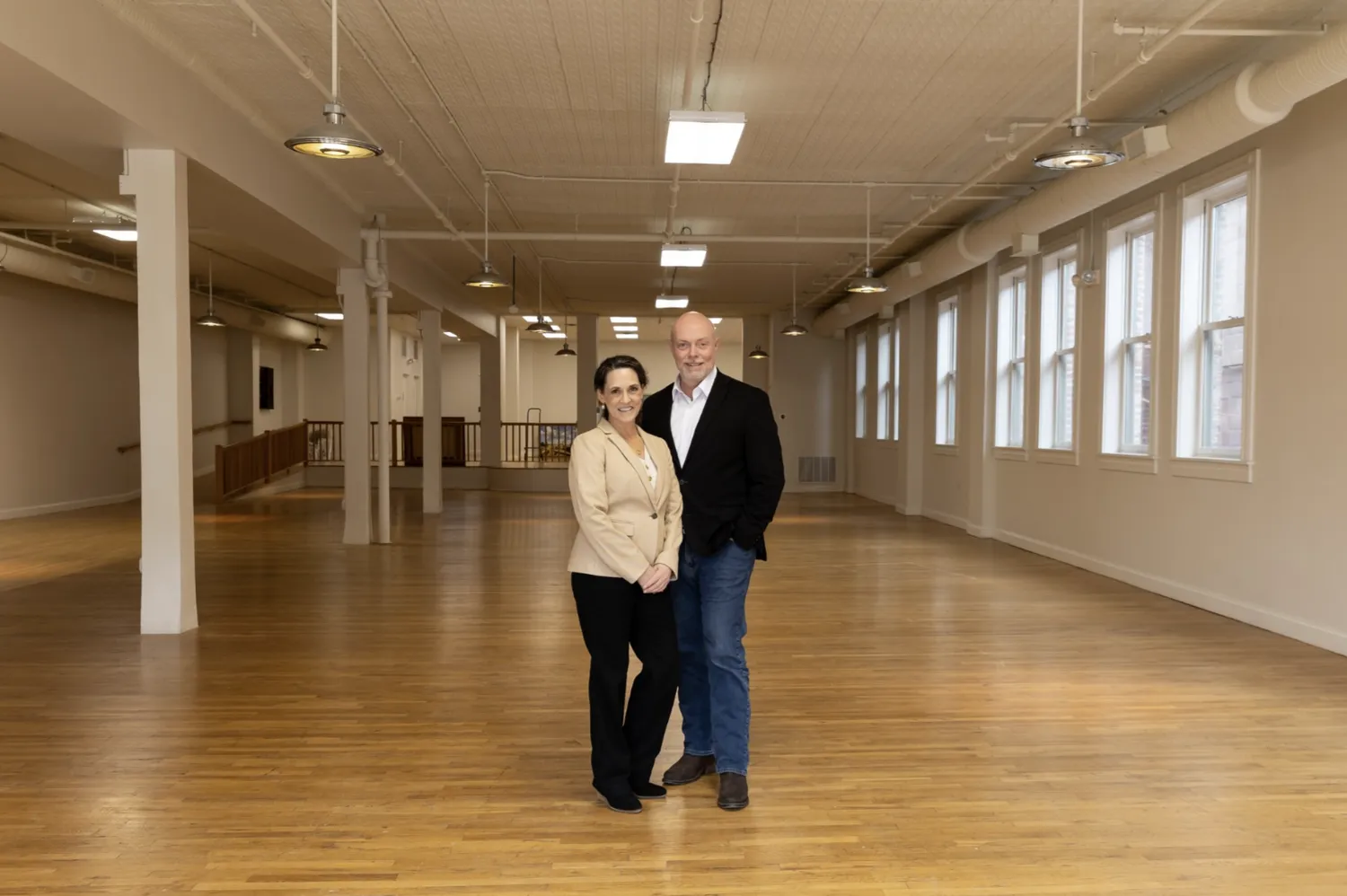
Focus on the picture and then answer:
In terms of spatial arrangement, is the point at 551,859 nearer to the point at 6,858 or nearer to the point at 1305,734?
the point at 6,858

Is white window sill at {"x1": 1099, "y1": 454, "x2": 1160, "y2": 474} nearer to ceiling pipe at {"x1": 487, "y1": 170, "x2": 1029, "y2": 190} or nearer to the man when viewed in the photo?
ceiling pipe at {"x1": 487, "y1": 170, "x2": 1029, "y2": 190}

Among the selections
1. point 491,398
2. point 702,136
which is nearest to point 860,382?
point 491,398

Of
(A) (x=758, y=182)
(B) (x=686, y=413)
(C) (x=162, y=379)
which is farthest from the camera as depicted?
(A) (x=758, y=182)

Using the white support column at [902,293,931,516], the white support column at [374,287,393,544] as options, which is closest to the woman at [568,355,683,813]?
the white support column at [374,287,393,544]

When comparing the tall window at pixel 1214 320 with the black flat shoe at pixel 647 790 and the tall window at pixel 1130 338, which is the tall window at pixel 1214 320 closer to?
the tall window at pixel 1130 338

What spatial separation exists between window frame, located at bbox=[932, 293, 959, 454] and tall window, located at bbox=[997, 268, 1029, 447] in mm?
1970

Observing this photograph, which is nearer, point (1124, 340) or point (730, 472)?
point (730, 472)

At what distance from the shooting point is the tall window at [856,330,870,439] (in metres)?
19.2

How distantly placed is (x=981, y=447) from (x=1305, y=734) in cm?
796

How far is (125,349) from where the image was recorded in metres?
17.0

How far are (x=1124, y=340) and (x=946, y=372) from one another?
5.65m

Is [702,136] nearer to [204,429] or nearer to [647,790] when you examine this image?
[647,790]

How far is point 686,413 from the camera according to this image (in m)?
3.53

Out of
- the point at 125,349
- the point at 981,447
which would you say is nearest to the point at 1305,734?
the point at 981,447
